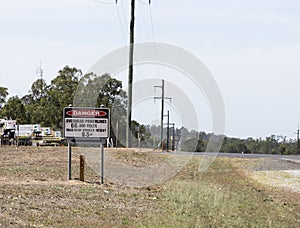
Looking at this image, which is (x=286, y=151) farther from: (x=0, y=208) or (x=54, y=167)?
(x=0, y=208)

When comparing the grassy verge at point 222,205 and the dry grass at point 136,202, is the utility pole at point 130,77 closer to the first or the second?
the dry grass at point 136,202

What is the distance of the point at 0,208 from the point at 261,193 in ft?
40.2

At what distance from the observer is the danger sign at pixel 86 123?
2175 cm

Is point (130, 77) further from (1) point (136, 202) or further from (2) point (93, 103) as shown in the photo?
(1) point (136, 202)

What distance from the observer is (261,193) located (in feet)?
79.9

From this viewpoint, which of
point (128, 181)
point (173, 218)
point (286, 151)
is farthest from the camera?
point (286, 151)

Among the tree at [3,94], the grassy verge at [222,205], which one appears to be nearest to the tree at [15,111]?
the tree at [3,94]

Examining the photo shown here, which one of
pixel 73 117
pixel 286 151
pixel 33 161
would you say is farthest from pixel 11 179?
pixel 286 151

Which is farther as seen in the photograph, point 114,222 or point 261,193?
point 261,193

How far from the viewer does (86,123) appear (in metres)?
21.8

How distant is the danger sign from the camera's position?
71.4 feet

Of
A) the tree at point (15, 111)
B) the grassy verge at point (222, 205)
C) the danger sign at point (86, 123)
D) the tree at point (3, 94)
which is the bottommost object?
the grassy verge at point (222, 205)

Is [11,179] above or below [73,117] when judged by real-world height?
below

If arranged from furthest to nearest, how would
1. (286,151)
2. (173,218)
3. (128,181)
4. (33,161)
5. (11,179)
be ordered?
(286,151) → (33,161) → (128,181) → (11,179) → (173,218)
